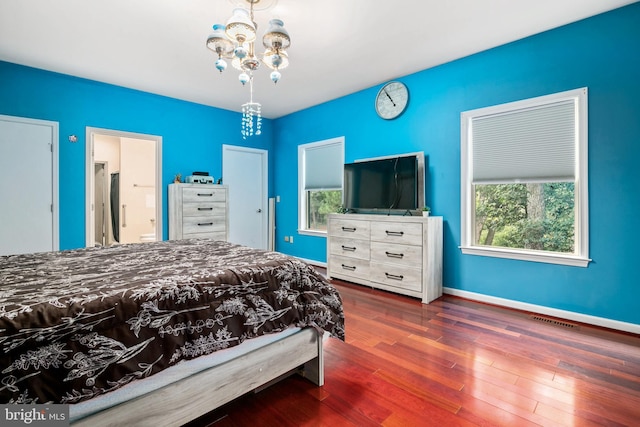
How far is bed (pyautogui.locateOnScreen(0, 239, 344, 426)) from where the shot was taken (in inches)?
38.8

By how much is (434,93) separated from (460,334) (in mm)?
2665

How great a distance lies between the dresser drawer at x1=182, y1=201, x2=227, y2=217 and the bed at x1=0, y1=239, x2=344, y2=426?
2467 mm

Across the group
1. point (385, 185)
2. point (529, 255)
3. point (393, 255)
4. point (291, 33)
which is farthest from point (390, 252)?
point (291, 33)

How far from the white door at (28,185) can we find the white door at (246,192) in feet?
Result: 7.36

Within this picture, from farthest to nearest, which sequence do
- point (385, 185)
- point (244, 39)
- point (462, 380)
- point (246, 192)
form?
1. point (246, 192)
2. point (385, 185)
3. point (244, 39)
4. point (462, 380)

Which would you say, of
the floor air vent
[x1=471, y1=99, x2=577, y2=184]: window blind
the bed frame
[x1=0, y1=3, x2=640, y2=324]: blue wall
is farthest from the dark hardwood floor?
[x1=471, y1=99, x2=577, y2=184]: window blind

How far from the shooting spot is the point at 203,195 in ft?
14.9

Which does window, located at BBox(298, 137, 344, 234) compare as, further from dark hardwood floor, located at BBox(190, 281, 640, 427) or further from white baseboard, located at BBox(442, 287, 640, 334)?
dark hardwood floor, located at BBox(190, 281, 640, 427)

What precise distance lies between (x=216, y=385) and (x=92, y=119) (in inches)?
158

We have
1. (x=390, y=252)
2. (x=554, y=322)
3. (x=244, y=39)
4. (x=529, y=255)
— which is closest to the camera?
(x=244, y=39)

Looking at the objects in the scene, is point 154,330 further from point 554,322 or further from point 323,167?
point 323,167

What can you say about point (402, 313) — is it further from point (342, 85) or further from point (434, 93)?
point (342, 85)

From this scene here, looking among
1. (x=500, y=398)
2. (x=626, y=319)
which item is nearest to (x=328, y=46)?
(x=500, y=398)

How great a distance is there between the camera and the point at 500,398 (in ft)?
5.52
